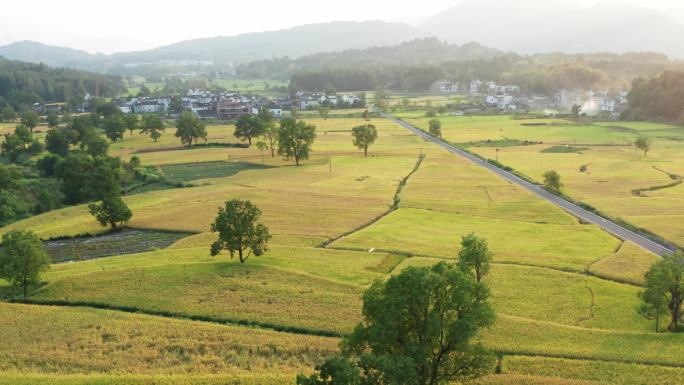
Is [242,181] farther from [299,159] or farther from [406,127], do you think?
[406,127]

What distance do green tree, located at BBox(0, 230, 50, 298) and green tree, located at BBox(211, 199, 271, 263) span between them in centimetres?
1179

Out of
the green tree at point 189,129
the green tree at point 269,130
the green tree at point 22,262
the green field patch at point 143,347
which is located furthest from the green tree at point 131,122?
the green field patch at point 143,347

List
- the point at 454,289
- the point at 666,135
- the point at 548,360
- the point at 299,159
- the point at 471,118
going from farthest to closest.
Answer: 1. the point at 471,118
2. the point at 666,135
3. the point at 299,159
4. the point at 548,360
5. the point at 454,289

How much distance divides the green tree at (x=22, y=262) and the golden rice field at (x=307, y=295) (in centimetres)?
128

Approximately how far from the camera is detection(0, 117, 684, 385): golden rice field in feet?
93.6

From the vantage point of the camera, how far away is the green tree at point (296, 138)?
9262cm

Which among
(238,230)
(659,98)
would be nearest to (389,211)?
(238,230)

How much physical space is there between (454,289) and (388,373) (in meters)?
4.74

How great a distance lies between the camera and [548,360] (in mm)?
28547

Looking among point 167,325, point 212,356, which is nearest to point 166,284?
point 167,325

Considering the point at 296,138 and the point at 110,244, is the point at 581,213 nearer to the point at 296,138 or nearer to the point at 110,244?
the point at 110,244

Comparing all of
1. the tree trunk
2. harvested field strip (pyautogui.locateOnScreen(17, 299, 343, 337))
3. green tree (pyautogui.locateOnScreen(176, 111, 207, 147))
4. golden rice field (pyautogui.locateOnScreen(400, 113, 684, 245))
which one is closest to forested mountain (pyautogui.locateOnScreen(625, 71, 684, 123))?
golden rice field (pyautogui.locateOnScreen(400, 113, 684, 245))

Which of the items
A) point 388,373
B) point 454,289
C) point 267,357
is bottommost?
point 267,357

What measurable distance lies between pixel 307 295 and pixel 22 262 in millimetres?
19107
